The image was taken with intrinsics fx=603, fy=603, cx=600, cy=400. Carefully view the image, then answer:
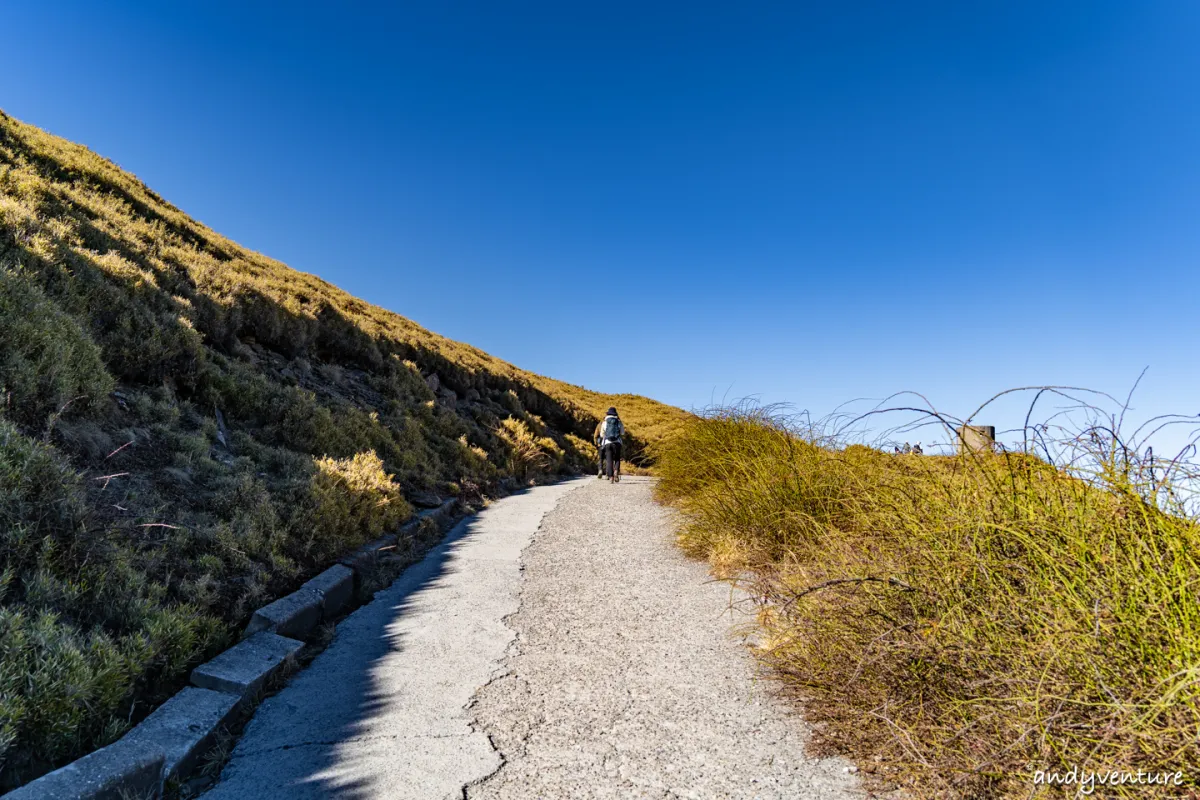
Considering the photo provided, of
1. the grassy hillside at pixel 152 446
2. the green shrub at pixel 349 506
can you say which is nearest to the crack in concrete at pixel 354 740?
the grassy hillside at pixel 152 446

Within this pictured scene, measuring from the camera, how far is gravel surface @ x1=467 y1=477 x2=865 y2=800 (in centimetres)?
269

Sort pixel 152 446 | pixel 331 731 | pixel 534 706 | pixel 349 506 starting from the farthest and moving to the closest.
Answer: pixel 349 506 < pixel 152 446 < pixel 534 706 < pixel 331 731

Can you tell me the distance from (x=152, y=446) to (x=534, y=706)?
204 inches

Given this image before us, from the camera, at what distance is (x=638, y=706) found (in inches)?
133

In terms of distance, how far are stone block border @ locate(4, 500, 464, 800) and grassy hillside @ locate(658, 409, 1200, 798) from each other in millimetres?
3189

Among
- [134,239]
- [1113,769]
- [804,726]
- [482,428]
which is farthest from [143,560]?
[482,428]

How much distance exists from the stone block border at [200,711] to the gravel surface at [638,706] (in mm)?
1437

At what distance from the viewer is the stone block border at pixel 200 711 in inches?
103

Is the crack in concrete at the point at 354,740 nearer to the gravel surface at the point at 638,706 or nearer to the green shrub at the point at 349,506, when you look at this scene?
the gravel surface at the point at 638,706

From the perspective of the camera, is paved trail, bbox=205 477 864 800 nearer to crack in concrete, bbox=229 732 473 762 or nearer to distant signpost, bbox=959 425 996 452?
crack in concrete, bbox=229 732 473 762

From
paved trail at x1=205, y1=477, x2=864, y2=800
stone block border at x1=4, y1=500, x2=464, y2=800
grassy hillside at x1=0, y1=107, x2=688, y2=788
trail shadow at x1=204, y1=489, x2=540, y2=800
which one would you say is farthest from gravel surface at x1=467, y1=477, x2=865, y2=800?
grassy hillside at x1=0, y1=107, x2=688, y2=788

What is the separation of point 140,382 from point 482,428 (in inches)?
341

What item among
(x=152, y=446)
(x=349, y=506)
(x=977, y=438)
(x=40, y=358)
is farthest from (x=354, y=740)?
(x=40, y=358)

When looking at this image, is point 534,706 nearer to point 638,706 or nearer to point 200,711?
point 638,706
